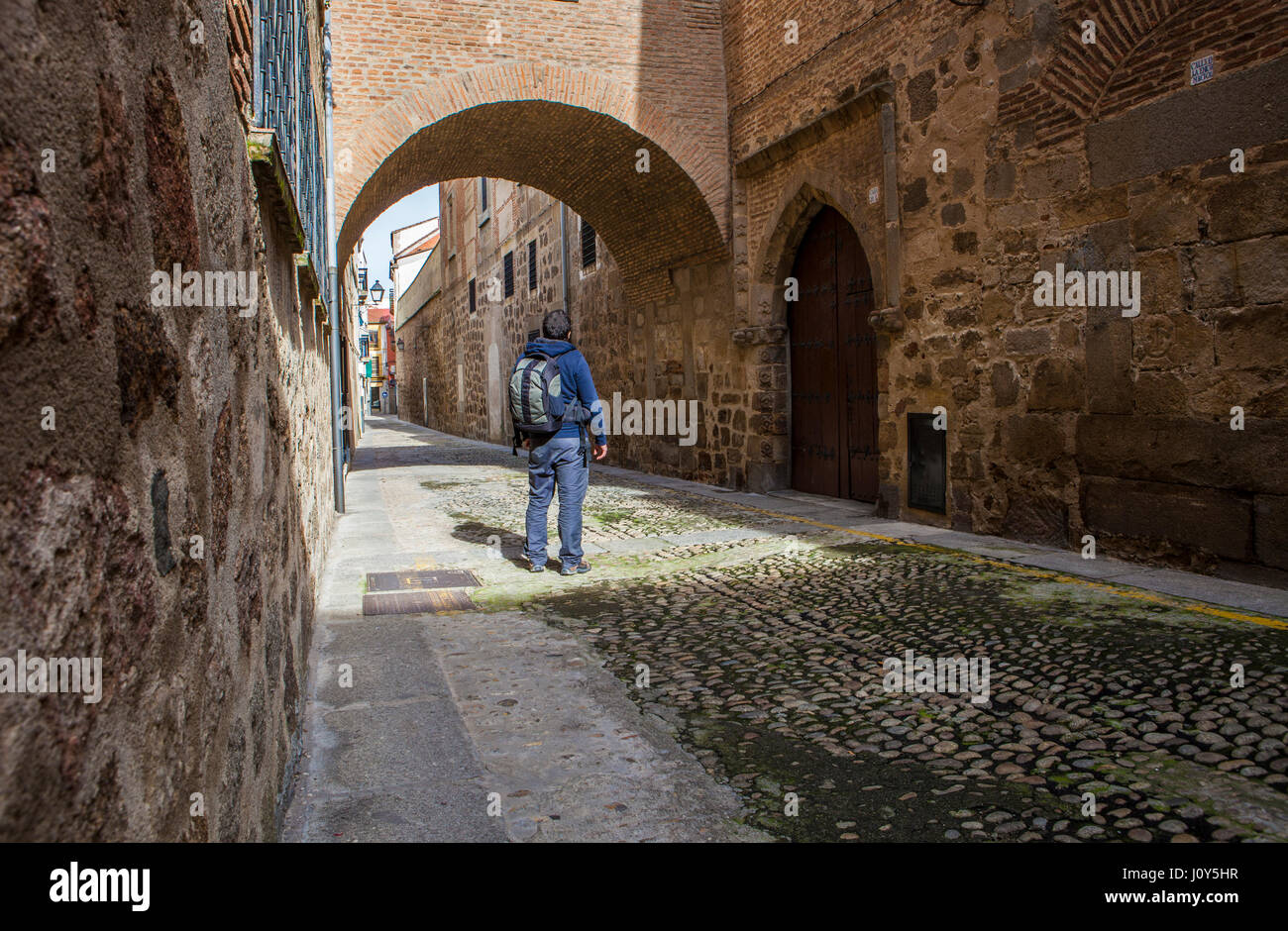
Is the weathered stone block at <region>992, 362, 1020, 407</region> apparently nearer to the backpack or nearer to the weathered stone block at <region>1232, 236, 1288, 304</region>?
the weathered stone block at <region>1232, 236, 1288, 304</region>

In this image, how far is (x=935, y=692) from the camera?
3.30 m

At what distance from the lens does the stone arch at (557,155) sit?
31.8 feet

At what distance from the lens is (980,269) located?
6691 mm

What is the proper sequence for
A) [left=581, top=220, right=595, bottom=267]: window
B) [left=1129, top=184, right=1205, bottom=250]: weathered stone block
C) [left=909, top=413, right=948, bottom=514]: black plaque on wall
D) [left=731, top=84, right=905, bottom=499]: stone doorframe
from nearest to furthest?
[left=1129, top=184, right=1205, bottom=250]: weathered stone block → [left=909, top=413, right=948, bottom=514]: black plaque on wall → [left=731, top=84, right=905, bottom=499]: stone doorframe → [left=581, top=220, right=595, bottom=267]: window

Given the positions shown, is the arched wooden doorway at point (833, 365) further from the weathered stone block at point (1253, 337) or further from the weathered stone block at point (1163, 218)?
the weathered stone block at point (1253, 337)

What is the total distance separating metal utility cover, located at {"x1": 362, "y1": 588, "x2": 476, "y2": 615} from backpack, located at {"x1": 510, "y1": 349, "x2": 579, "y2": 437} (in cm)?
113

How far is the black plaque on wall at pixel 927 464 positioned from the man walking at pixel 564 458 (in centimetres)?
290

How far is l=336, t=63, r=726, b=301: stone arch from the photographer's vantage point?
31.8 ft

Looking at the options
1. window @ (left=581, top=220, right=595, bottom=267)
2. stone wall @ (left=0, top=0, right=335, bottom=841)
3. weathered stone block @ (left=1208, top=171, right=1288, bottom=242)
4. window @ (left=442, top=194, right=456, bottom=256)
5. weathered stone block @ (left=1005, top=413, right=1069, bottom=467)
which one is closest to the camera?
stone wall @ (left=0, top=0, right=335, bottom=841)

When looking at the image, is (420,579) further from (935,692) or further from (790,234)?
(790,234)

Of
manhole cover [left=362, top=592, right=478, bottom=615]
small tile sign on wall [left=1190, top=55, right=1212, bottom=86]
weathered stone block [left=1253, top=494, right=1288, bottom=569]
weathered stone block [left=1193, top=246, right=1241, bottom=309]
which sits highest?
small tile sign on wall [left=1190, top=55, right=1212, bottom=86]

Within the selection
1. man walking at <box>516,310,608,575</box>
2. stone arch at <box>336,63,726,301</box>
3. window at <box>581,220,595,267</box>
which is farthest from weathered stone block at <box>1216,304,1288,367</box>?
window at <box>581,220,595,267</box>

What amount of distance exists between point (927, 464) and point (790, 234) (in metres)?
3.34

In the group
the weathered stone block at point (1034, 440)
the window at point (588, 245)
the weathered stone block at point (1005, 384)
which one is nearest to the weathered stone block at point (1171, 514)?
the weathered stone block at point (1034, 440)
